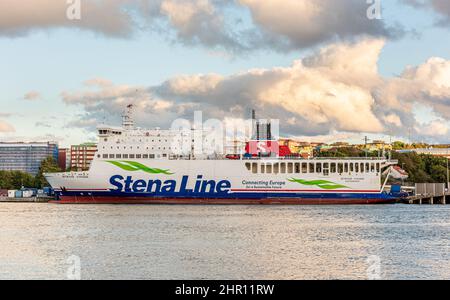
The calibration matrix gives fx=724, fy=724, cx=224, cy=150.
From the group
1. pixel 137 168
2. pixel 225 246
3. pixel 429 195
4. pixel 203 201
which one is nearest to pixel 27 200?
pixel 137 168

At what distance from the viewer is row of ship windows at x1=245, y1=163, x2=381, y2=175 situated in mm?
61625

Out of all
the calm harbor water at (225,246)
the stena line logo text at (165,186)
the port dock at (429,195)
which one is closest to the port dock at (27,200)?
the stena line logo text at (165,186)

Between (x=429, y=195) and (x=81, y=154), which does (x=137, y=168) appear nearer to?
(x=429, y=195)

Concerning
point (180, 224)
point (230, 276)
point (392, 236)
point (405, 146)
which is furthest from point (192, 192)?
point (405, 146)

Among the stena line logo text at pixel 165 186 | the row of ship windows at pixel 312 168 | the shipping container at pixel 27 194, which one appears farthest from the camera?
the shipping container at pixel 27 194

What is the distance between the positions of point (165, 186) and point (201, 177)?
310 centimetres

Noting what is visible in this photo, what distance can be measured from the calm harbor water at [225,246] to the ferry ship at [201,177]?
1443 centimetres

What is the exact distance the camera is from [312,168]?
63.2 m

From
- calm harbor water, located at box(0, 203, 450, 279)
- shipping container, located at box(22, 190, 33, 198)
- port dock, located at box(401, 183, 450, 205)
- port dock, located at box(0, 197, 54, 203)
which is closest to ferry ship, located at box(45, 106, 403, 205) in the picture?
port dock, located at box(401, 183, 450, 205)

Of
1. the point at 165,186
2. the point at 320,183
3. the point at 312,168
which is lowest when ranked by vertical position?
the point at 165,186

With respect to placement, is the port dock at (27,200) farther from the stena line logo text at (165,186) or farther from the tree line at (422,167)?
the tree line at (422,167)

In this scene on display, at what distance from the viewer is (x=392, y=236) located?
33.7 meters

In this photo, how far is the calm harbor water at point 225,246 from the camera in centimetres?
2298

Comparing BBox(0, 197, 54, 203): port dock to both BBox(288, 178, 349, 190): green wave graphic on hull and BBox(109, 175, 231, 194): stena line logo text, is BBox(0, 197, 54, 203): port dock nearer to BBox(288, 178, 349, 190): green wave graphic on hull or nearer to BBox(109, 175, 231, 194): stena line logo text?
BBox(109, 175, 231, 194): stena line logo text
